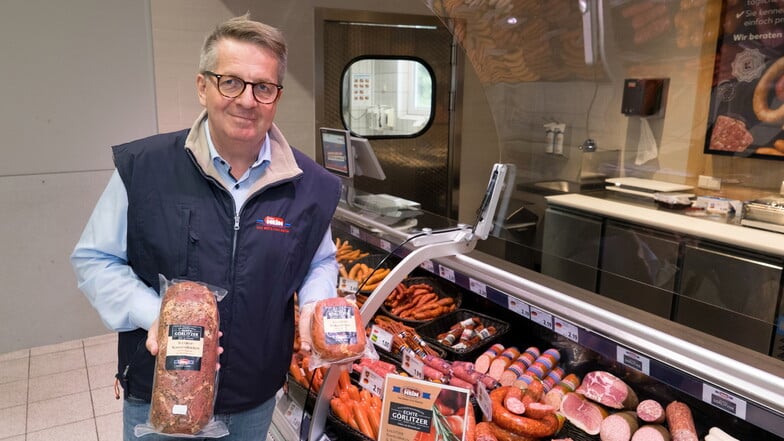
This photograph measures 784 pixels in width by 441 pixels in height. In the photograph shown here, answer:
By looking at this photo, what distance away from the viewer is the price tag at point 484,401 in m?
1.84

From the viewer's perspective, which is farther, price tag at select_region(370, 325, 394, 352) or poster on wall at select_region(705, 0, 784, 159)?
poster on wall at select_region(705, 0, 784, 159)

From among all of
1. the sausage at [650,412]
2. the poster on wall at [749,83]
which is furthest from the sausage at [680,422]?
the poster on wall at [749,83]

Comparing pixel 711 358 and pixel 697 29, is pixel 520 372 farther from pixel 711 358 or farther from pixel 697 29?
pixel 697 29

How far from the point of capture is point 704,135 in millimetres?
4977

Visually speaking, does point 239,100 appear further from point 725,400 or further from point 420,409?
point 725,400

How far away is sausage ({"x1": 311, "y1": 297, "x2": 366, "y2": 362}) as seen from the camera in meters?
1.47

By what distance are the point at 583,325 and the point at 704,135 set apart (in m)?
4.14

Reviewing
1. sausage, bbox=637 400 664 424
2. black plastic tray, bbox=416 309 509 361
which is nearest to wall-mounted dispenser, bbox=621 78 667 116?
black plastic tray, bbox=416 309 509 361

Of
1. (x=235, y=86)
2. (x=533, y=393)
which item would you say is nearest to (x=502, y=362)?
(x=533, y=393)

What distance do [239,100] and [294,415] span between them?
133cm

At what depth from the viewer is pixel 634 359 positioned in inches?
59.1

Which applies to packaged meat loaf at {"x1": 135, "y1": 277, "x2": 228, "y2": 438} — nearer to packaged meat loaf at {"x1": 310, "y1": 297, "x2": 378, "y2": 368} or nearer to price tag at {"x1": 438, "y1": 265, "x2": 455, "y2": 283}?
packaged meat loaf at {"x1": 310, "y1": 297, "x2": 378, "y2": 368}

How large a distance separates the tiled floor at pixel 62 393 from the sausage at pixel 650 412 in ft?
9.42

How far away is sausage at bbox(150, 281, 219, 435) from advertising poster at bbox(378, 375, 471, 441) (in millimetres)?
546
